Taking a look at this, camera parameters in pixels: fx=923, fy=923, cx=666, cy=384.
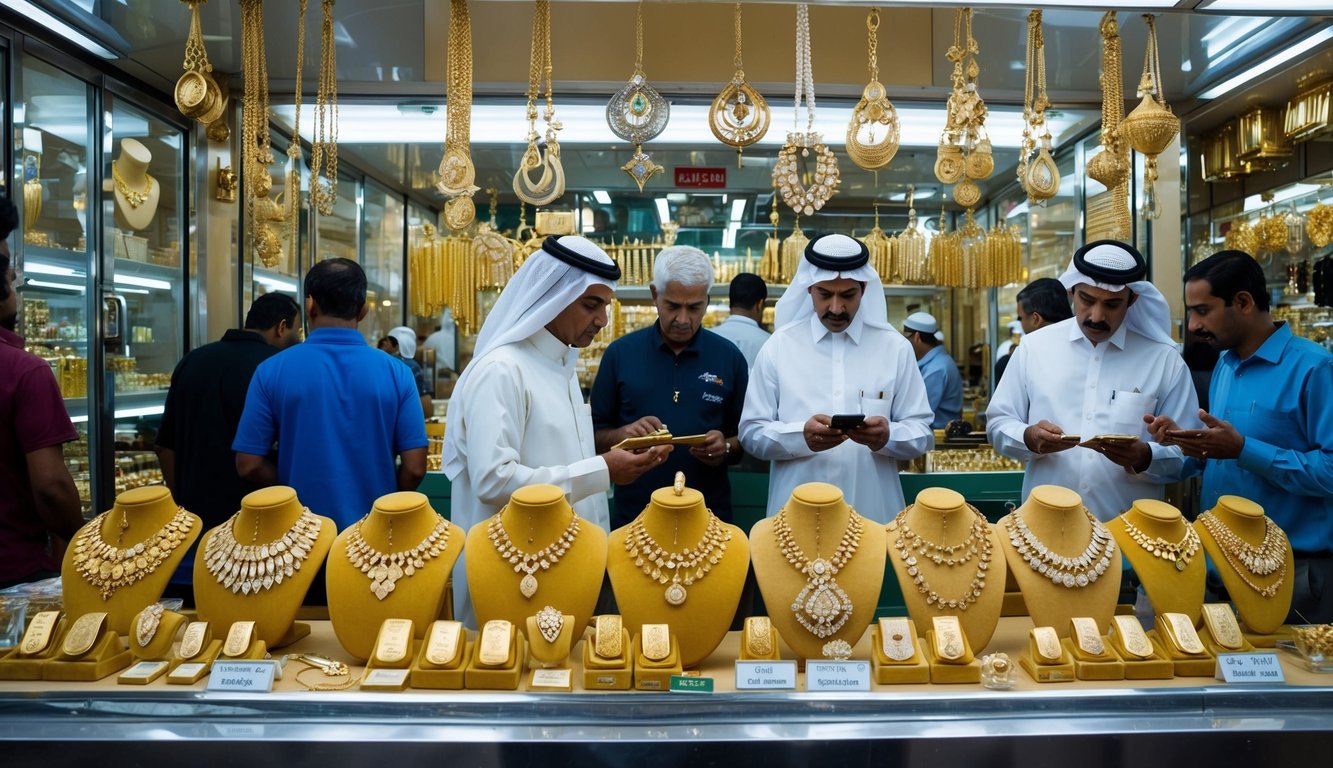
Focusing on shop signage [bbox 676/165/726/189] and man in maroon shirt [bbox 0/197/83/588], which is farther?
shop signage [bbox 676/165/726/189]

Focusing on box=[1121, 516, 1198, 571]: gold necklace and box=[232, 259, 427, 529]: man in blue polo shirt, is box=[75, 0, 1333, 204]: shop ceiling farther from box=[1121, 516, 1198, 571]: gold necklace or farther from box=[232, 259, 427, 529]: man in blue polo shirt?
box=[1121, 516, 1198, 571]: gold necklace

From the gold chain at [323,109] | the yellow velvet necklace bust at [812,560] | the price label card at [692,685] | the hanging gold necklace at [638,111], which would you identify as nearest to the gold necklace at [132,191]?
the gold chain at [323,109]

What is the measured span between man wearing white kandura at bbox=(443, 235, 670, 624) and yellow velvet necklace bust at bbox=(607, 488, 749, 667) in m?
0.45

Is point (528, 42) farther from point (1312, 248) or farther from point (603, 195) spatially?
point (1312, 248)

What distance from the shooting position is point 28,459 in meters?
2.28

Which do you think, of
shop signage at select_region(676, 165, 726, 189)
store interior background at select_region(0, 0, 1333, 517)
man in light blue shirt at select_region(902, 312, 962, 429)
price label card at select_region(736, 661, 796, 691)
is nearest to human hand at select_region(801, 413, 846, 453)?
price label card at select_region(736, 661, 796, 691)

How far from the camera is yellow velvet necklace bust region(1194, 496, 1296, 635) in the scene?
1803mm

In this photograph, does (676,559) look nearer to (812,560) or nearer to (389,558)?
(812,560)

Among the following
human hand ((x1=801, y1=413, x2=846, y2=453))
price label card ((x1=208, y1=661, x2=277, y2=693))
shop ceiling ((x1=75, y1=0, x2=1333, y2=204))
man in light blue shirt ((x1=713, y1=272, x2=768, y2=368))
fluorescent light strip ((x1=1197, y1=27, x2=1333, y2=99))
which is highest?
shop ceiling ((x1=75, y1=0, x2=1333, y2=204))

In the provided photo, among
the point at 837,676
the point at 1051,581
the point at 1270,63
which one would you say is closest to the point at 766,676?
the point at 837,676

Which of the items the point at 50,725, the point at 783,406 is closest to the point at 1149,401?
the point at 783,406

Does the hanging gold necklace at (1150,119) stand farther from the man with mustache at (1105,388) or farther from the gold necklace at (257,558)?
the gold necklace at (257,558)

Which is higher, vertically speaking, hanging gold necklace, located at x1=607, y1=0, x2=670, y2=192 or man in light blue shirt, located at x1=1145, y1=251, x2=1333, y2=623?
hanging gold necklace, located at x1=607, y1=0, x2=670, y2=192

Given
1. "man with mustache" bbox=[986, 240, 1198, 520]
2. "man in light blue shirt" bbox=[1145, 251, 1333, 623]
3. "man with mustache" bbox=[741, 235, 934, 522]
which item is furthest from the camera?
"man with mustache" bbox=[741, 235, 934, 522]
